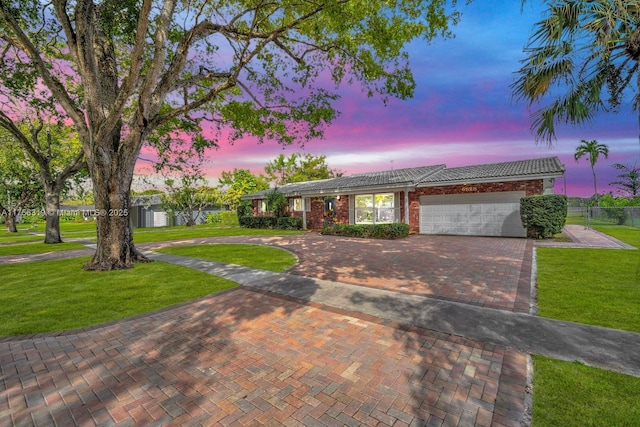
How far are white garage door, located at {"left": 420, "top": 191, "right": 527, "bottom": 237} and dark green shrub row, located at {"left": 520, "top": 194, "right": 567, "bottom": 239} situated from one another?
45.6 inches

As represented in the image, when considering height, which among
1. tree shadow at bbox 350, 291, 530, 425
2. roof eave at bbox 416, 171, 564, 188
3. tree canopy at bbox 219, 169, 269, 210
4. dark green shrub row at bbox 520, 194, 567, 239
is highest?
tree canopy at bbox 219, 169, 269, 210

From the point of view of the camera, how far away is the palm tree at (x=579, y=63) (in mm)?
4988

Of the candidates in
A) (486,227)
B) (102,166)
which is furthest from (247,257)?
(486,227)

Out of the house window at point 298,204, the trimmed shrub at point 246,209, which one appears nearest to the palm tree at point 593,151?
the house window at point 298,204

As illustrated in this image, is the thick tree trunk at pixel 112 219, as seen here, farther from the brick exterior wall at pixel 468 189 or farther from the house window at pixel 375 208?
the brick exterior wall at pixel 468 189

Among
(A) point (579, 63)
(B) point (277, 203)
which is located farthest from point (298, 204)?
(A) point (579, 63)

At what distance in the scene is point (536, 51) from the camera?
20.1 feet

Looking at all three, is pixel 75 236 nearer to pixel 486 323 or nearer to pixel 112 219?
pixel 112 219

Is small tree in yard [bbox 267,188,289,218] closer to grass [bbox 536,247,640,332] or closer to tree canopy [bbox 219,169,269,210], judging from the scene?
grass [bbox 536,247,640,332]

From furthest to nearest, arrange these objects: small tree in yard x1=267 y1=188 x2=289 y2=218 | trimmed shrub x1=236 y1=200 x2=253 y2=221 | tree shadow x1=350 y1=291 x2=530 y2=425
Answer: trimmed shrub x1=236 y1=200 x2=253 y2=221
small tree in yard x1=267 y1=188 x2=289 y2=218
tree shadow x1=350 y1=291 x2=530 y2=425

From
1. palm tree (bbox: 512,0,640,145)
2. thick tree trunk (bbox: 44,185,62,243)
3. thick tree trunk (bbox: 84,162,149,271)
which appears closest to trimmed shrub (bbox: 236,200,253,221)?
thick tree trunk (bbox: 44,185,62,243)

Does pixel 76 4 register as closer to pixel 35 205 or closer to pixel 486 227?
pixel 486 227

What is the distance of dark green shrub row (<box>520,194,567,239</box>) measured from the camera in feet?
43.2

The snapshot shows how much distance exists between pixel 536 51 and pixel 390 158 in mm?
21106
